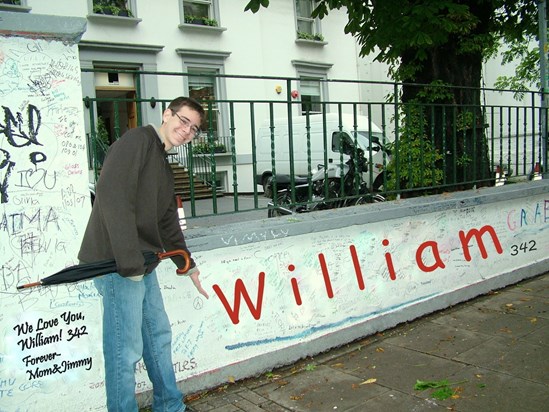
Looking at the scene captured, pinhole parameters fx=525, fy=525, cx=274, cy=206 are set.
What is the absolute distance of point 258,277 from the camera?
3.84m

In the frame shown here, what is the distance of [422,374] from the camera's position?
3.77m

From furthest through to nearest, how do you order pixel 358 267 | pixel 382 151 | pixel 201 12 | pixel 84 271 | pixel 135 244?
1. pixel 201 12
2. pixel 382 151
3. pixel 358 267
4. pixel 84 271
5. pixel 135 244

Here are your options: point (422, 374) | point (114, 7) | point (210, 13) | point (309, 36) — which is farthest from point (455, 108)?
point (309, 36)

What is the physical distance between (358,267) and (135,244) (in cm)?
242

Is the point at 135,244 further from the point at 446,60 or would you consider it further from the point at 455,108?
the point at 446,60

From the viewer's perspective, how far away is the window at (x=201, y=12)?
16297 mm

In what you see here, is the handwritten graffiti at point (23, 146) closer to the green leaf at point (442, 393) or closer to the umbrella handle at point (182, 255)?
the umbrella handle at point (182, 255)

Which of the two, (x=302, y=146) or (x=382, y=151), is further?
(x=302, y=146)

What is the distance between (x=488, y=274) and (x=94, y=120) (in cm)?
445

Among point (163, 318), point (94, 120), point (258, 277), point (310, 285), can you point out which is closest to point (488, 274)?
point (310, 285)

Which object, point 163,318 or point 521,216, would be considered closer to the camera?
point 163,318

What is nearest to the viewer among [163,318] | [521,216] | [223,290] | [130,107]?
[163,318]

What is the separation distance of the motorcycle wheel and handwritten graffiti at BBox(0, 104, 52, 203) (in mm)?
1808

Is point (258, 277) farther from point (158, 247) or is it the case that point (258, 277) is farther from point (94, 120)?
point (94, 120)
